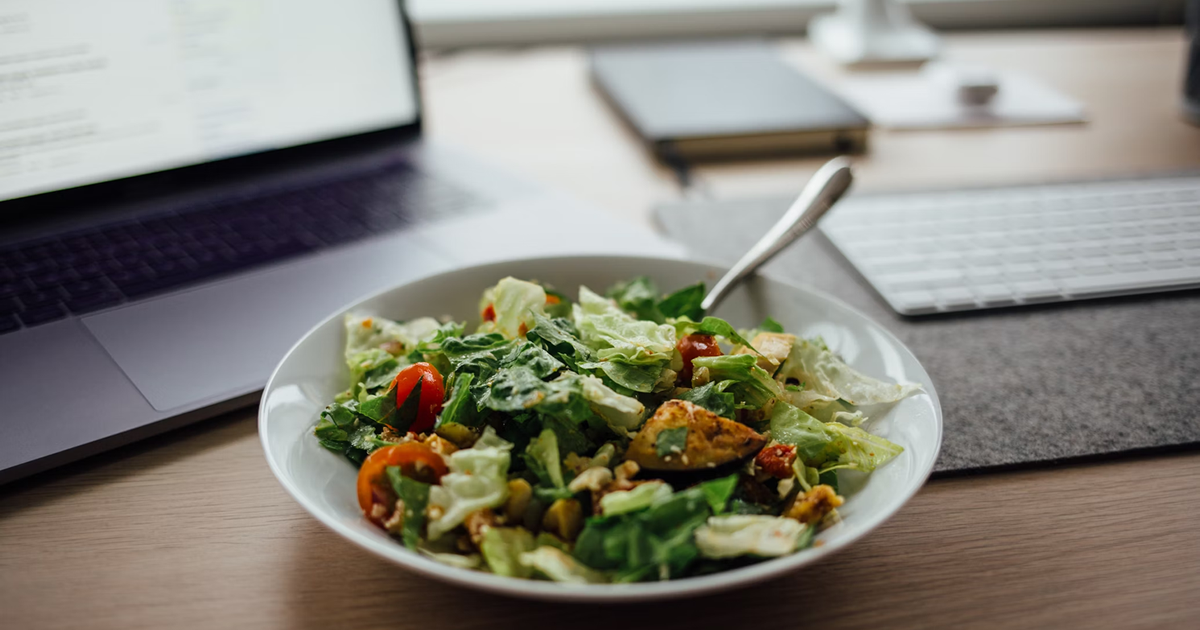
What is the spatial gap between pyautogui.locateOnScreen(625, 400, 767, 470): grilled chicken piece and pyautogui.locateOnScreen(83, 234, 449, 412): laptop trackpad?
1.22 ft

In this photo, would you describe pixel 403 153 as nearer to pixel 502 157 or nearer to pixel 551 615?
pixel 502 157

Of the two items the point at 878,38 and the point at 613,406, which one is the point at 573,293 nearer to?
the point at 613,406

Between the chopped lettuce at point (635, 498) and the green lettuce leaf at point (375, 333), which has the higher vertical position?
the green lettuce leaf at point (375, 333)

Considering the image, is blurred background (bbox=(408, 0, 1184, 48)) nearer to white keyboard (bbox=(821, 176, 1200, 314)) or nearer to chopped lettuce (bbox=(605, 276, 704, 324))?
white keyboard (bbox=(821, 176, 1200, 314))

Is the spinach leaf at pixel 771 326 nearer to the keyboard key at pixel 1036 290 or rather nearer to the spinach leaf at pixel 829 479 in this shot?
the spinach leaf at pixel 829 479

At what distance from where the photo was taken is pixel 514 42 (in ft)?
7.35

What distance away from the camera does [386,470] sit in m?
0.56

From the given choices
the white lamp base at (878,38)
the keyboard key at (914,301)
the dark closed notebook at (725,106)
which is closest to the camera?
the keyboard key at (914,301)

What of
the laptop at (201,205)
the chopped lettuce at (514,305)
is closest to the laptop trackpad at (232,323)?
the laptop at (201,205)

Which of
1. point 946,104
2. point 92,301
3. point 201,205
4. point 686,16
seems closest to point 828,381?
point 92,301

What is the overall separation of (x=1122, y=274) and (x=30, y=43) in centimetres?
127

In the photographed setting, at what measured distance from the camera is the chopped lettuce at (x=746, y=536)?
50cm

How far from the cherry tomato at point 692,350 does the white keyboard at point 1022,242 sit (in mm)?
333

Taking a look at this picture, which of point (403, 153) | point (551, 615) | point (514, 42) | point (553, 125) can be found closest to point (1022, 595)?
point (551, 615)
